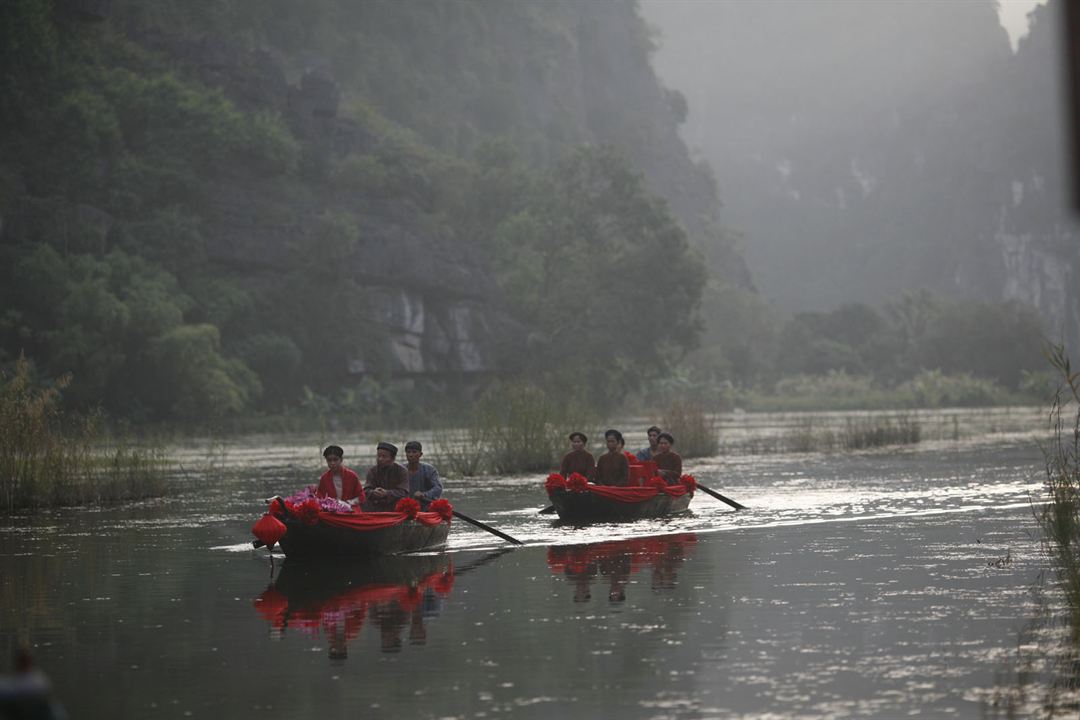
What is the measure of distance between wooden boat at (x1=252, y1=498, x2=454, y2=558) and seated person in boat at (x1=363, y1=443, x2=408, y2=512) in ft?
1.91

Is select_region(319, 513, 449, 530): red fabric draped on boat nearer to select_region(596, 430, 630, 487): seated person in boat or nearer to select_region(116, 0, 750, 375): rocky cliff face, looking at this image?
select_region(596, 430, 630, 487): seated person in boat

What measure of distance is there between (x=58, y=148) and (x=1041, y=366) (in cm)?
7274

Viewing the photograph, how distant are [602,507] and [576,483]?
1.04 m

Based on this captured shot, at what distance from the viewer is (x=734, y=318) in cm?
13900

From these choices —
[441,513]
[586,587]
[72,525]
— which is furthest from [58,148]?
[586,587]

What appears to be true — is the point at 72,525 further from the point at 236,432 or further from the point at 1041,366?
the point at 1041,366

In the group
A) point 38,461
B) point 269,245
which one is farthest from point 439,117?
point 38,461

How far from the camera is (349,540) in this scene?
65.1 feet

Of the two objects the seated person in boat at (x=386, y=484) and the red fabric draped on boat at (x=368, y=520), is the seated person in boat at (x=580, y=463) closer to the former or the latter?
the seated person in boat at (x=386, y=484)

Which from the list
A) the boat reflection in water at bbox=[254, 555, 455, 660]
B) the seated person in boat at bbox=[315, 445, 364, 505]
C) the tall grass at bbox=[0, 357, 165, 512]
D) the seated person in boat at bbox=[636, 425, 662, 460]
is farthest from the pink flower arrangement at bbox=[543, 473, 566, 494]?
the tall grass at bbox=[0, 357, 165, 512]

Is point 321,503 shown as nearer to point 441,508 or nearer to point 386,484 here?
point 386,484

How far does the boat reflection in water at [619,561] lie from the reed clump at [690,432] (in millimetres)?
20850

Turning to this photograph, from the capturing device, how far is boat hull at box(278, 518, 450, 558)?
19484 millimetres

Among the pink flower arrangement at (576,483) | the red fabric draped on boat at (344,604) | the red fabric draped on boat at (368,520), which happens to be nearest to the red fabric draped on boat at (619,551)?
the pink flower arrangement at (576,483)
